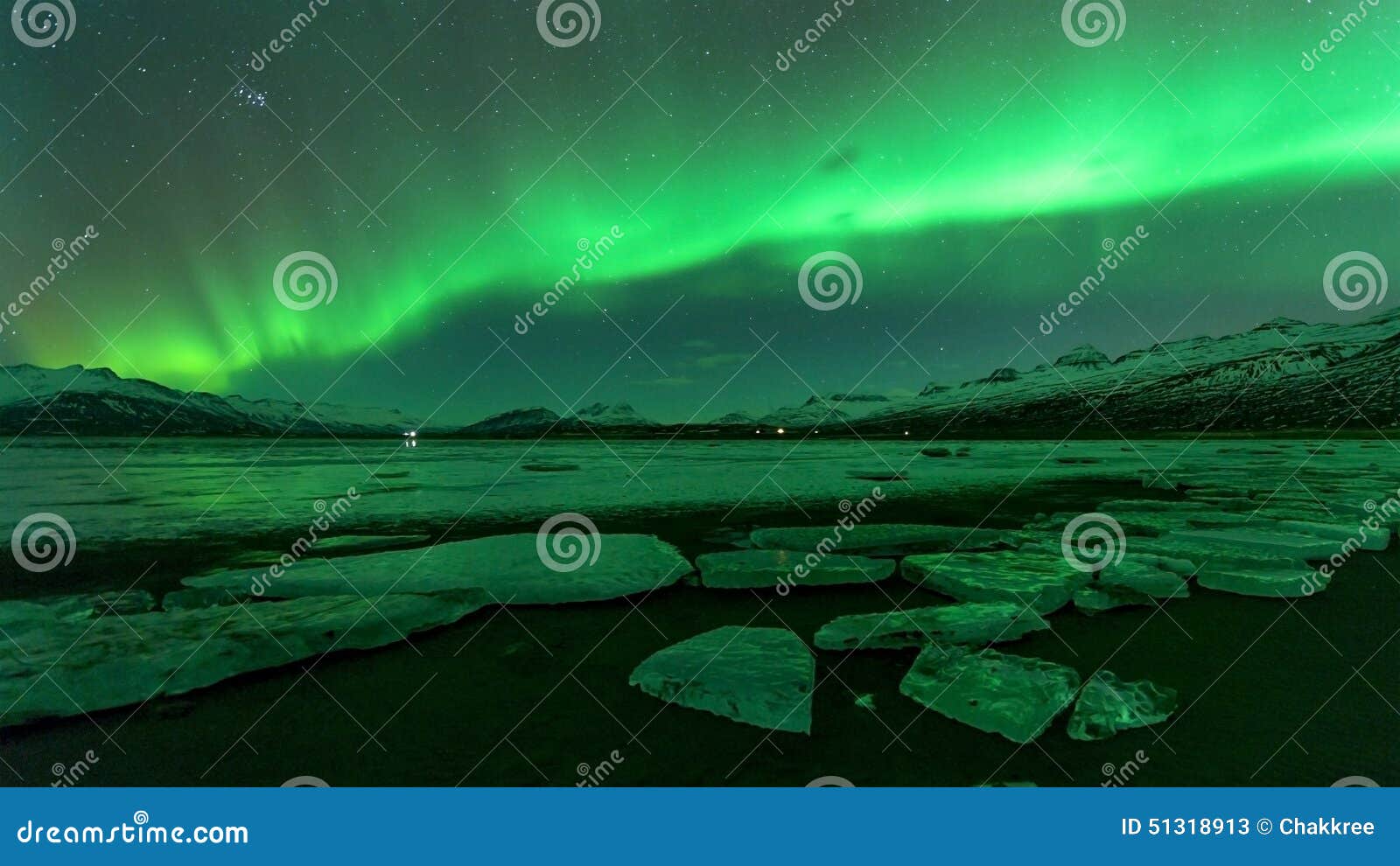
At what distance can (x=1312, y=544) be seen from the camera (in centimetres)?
859

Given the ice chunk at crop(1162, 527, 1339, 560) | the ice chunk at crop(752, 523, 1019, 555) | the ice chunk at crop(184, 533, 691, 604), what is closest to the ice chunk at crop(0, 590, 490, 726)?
the ice chunk at crop(184, 533, 691, 604)

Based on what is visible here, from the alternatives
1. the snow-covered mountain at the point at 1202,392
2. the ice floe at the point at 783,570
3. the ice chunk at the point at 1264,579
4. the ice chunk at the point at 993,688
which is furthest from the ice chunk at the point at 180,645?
the snow-covered mountain at the point at 1202,392

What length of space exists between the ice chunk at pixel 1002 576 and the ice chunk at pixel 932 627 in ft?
1.69

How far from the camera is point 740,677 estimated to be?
4.94 meters

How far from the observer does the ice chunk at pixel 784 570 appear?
26.0ft

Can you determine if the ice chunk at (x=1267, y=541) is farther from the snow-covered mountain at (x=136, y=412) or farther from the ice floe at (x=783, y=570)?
the snow-covered mountain at (x=136, y=412)

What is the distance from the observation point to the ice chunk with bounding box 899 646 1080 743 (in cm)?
438

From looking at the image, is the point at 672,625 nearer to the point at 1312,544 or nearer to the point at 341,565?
the point at 341,565

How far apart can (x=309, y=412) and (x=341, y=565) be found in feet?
258

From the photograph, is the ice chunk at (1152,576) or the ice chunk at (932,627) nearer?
the ice chunk at (932,627)

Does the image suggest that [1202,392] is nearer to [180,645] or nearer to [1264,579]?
[1264,579]

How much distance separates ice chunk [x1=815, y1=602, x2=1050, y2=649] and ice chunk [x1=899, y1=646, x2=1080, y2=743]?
0.40 meters

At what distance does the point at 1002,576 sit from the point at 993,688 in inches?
123

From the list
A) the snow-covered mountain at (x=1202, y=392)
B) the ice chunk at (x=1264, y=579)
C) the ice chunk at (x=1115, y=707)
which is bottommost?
the ice chunk at (x=1115, y=707)
